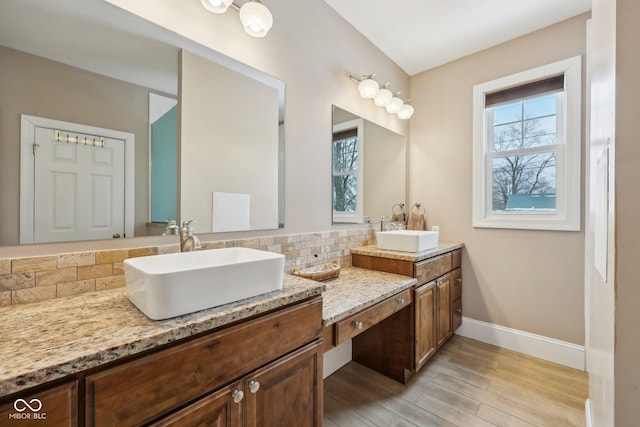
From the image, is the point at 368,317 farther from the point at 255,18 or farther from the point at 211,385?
the point at 255,18

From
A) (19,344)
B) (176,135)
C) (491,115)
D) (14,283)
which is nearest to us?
(19,344)

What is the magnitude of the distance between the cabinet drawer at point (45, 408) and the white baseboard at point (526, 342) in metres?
2.81

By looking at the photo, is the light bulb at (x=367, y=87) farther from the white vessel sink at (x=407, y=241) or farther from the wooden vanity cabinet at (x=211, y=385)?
the wooden vanity cabinet at (x=211, y=385)

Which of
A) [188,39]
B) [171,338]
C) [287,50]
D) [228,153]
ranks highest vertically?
[287,50]

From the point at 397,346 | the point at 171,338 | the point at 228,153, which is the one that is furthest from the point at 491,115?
the point at 171,338

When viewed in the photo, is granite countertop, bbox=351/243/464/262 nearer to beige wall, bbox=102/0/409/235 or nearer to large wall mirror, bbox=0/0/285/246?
beige wall, bbox=102/0/409/235

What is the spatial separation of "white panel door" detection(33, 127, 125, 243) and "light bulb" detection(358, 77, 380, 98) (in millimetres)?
1709

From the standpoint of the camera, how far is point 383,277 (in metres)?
1.82

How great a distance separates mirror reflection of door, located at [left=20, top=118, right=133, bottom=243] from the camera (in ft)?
3.04

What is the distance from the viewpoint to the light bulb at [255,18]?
1.33m

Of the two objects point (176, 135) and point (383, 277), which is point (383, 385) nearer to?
point (383, 277)

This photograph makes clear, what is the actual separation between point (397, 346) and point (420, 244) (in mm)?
731

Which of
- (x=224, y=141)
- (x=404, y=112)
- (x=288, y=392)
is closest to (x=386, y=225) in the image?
(x=404, y=112)

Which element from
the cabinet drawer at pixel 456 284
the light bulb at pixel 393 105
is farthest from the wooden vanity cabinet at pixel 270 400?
the light bulb at pixel 393 105
